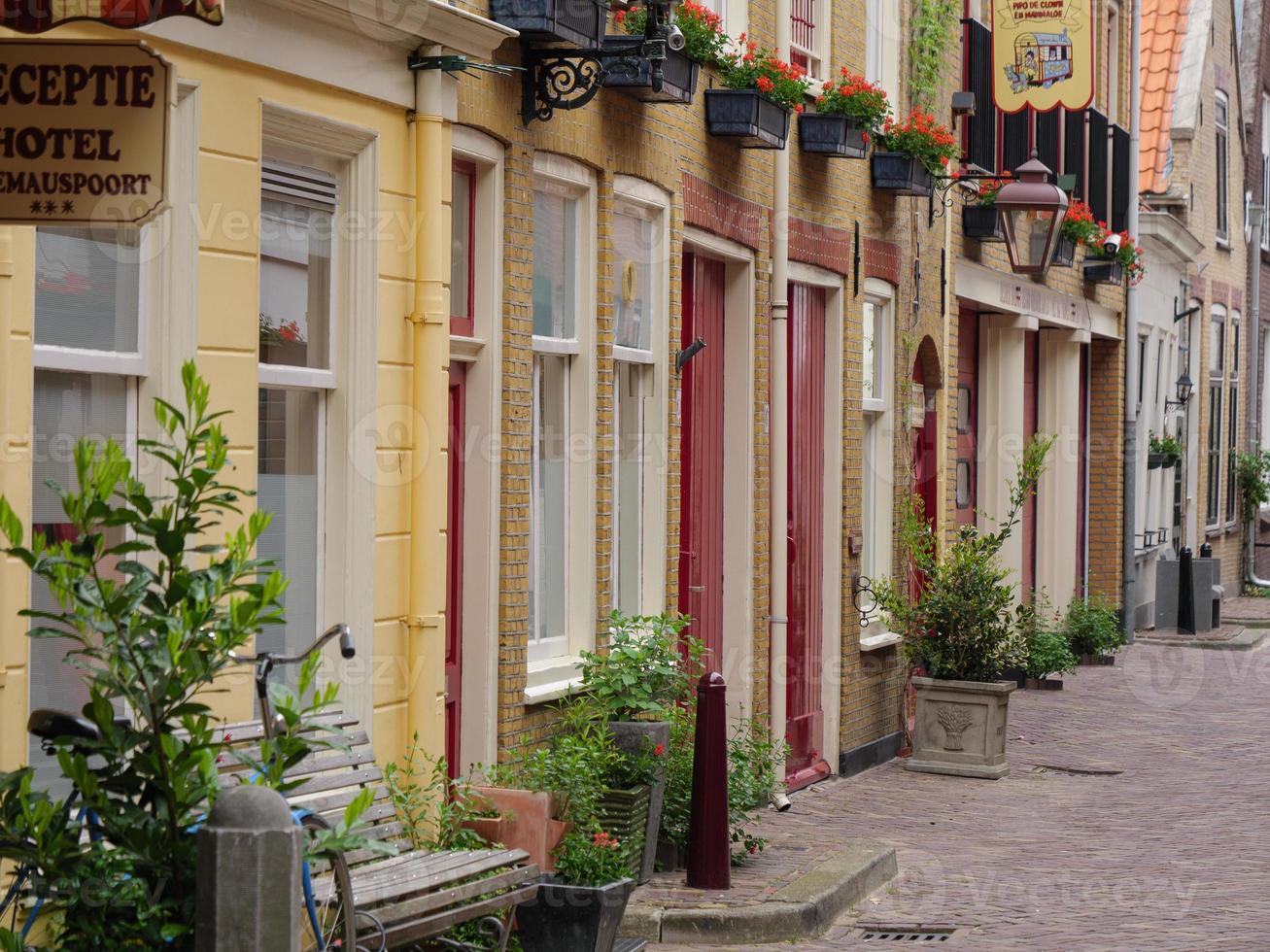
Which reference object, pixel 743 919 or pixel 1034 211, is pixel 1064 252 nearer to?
pixel 1034 211

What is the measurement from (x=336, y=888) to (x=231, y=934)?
4.24 feet

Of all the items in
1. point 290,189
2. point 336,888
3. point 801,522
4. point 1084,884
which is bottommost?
point 1084,884

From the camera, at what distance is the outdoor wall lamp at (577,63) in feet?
26.9

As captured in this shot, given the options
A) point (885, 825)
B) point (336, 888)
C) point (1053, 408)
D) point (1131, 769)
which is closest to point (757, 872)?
point (885, 825)

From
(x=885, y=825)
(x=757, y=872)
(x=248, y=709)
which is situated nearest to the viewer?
(x=248, y=709)

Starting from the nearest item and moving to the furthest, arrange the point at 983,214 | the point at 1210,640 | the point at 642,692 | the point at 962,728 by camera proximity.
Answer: the point at 642,692
the point at 962,728
the point at 983,214
the point at 1210,640

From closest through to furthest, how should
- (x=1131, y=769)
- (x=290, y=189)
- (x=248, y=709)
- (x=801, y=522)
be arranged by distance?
1. (x=248, y=709)
2. (x=290, y=189)
3. (x=801, y=522)
4. (x=1131, y=769)

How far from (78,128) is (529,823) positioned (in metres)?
3.46

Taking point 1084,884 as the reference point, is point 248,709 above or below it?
above

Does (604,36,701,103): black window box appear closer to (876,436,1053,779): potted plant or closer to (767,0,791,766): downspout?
(767,0,791,766): downspout

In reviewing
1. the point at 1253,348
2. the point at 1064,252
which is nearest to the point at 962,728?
the point at 1064,252

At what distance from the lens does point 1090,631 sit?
18984mm

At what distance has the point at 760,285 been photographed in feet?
36.2

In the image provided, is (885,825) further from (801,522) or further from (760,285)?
(760,285)
